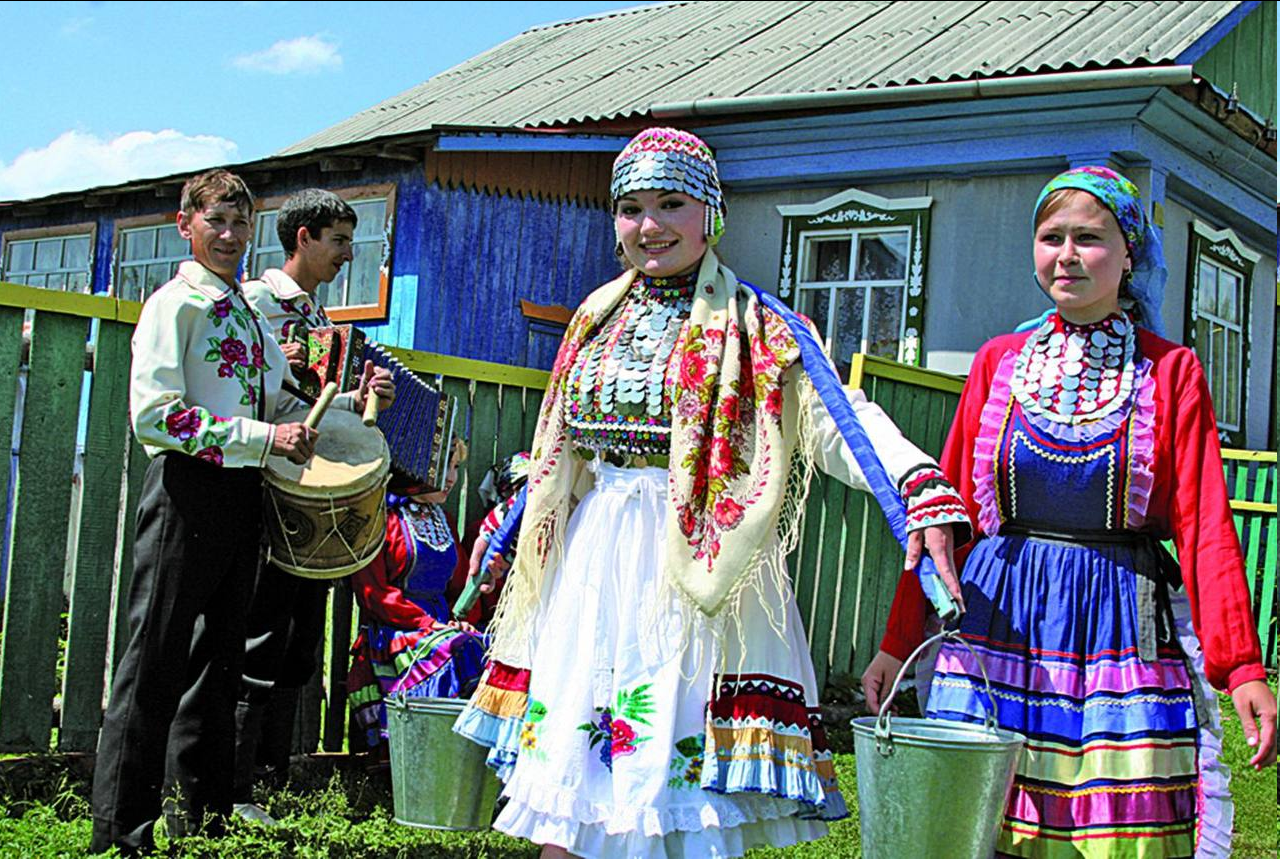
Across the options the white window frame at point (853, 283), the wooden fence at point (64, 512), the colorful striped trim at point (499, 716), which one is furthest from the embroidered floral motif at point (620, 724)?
the white window frame at point (853, 283)

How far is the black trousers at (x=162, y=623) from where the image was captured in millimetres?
3770

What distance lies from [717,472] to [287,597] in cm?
202

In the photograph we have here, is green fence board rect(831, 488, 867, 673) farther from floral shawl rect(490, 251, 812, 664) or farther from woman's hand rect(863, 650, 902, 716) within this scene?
woman's hand rect(863, 650, 902, 716)

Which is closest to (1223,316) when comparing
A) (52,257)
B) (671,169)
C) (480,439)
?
(480,439)

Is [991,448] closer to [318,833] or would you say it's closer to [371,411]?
[371,411]

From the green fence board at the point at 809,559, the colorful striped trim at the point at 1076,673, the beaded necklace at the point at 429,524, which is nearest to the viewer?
the colorful striped trim at the point at 1076,673

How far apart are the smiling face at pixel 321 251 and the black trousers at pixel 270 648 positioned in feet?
3.61

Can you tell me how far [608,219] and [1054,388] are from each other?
9340mm

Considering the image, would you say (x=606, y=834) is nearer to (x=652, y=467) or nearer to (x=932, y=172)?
(x=652, y=467)

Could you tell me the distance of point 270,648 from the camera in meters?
4.59

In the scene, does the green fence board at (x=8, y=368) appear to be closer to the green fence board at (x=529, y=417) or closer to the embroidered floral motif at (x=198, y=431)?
the embroidered floral motif at (x=198, y=431)

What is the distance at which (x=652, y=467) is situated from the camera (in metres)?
3.42

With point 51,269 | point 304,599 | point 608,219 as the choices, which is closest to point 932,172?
point 608,219

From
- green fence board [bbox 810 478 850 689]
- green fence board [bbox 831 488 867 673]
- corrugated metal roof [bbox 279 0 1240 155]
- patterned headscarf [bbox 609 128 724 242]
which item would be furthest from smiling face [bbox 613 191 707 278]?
corrugated metal roof [bbox 279 0 1240 155]
